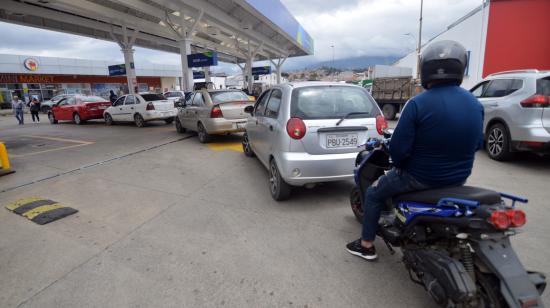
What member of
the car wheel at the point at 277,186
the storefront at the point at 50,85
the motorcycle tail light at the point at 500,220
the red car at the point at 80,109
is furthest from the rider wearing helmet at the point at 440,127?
the storefront at the point at 50,85

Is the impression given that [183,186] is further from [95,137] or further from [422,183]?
[95,137]

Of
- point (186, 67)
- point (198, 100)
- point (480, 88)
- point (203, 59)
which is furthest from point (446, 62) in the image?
point (186, 67)

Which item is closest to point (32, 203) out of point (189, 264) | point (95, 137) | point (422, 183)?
point (189, 264)

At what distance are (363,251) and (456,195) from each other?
45.7 inches

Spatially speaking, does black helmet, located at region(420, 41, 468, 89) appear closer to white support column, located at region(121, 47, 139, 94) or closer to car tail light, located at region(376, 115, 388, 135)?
car tail light, located at region(376, 115, 388, 135)

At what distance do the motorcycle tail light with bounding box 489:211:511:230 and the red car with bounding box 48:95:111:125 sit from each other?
1832 centimetres

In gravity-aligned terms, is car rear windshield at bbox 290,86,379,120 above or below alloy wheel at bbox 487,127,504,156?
above

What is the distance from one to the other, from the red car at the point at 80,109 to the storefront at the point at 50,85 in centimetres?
1429

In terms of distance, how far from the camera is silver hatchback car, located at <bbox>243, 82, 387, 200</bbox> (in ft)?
13.0

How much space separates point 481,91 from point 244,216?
246 inches

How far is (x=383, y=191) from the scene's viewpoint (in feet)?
8.48

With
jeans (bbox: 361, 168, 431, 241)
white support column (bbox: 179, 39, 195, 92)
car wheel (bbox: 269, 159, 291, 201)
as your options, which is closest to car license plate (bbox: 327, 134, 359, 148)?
car wheel (bbox: 269, 159, 291, 201)

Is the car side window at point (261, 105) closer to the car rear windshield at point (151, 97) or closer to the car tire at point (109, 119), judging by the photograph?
the car rear windshield at point (151, 97)

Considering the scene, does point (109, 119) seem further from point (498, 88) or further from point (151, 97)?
point (498, 88)
